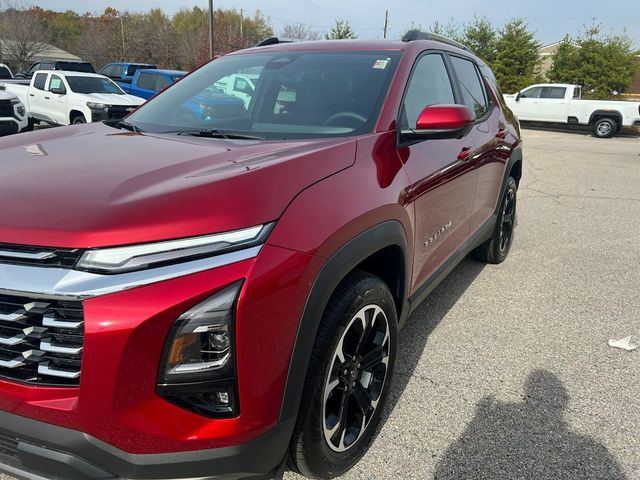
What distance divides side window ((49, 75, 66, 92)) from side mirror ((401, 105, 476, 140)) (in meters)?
12.4

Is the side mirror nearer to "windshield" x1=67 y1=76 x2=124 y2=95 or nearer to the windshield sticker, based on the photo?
the windshield sticker

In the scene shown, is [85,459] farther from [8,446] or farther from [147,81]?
[147,81]

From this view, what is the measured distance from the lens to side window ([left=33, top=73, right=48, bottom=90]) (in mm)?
13185

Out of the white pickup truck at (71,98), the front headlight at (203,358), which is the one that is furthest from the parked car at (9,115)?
the front headlight at (203,358)

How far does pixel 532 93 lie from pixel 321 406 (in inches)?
858

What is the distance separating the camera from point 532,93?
20.8 meters

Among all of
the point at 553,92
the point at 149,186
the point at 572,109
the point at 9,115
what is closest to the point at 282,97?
the point at 149,186

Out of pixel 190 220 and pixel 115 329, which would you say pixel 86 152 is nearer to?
pixel 190 220

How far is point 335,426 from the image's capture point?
2.04 metres

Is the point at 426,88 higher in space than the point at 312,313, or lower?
higher

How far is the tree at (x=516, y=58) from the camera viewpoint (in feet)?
94.2

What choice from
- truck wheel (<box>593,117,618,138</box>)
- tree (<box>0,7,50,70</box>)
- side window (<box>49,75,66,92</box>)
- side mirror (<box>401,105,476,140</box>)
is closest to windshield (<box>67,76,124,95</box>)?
side window (<box>49,75,66,92</box>)

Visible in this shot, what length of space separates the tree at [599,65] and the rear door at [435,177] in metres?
26.9

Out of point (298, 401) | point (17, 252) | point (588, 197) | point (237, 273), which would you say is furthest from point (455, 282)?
point (588, 197)
